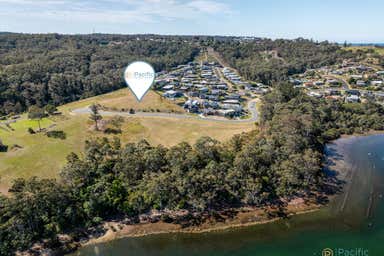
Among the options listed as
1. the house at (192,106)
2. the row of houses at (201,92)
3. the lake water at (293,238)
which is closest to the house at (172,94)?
the row of houses at (201,92)

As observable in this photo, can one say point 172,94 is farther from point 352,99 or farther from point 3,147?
→ point 352,99

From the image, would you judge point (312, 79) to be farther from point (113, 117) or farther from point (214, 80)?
point (113, 117)

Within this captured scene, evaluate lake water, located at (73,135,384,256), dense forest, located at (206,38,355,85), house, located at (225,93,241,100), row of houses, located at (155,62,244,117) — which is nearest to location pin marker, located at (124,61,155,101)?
lake water, located at (73,135,384,256)

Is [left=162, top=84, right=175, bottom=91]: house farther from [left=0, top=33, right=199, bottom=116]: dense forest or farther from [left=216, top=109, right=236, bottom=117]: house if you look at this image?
[left=216, top=109, right=236, bottom=117]: house

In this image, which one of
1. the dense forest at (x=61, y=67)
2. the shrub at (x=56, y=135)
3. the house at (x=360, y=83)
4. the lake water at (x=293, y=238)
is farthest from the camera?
the house at (x=360, y=83)

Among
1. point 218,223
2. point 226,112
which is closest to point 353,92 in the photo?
point 226,112

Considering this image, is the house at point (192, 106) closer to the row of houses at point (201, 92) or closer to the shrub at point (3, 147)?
the row of houses at point (201, 92)
